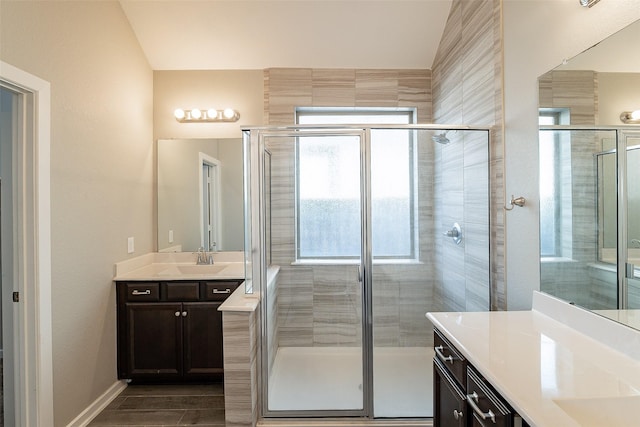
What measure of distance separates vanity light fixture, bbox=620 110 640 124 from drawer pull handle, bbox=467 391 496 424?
112cm

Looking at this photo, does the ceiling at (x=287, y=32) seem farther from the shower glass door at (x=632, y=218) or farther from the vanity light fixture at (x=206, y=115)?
the shower glass door at (x=632, y=218)

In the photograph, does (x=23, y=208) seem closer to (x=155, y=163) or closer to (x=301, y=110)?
(x=155, y=163)

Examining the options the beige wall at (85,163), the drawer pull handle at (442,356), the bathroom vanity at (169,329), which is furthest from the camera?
the bathroom vanity at (169,329)

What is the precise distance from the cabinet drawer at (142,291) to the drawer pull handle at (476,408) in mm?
2407

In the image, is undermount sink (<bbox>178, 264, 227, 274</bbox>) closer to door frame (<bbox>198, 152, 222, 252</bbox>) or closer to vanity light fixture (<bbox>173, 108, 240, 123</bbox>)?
door frame (<bbox>198, 152, 222, 252</bbox>)

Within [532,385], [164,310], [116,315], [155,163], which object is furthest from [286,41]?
[532,385]

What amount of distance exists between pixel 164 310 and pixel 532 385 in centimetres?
260

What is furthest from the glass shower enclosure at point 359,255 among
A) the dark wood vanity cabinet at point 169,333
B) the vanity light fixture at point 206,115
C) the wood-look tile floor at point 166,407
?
the vanity light fixture at point 206,115

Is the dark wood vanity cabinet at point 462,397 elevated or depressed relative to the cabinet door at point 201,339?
elevated

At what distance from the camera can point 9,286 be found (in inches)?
75.8

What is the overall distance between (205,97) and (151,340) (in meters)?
2.30

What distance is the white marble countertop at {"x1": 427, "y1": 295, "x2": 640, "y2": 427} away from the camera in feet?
3.04

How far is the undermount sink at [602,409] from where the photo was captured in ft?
3.03

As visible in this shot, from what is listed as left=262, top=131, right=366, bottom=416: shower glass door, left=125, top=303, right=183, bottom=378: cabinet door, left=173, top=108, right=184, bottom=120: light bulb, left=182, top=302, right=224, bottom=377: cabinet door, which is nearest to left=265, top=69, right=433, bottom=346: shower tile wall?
left=262, top=131, right=366, bottom=416: shower glass door
